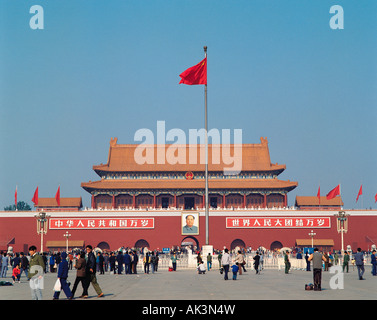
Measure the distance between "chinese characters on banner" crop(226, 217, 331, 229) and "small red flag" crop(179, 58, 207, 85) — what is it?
31.0 meters

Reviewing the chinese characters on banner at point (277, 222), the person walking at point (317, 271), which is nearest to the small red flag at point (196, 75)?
the person walking at point (317, 271)

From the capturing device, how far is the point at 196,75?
105ft

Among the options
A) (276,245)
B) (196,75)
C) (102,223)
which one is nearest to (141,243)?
(102,223)

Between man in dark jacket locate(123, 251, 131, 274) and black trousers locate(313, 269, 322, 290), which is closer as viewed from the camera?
black trousers locate(313, 269, 322, 290)

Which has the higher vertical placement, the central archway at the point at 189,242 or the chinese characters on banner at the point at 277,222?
the chinese characters on banner at the point at 277,222

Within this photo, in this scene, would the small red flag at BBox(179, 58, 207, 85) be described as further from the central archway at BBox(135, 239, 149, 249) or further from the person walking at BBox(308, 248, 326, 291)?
the central archway at BBox(135, 239, 149, 249)

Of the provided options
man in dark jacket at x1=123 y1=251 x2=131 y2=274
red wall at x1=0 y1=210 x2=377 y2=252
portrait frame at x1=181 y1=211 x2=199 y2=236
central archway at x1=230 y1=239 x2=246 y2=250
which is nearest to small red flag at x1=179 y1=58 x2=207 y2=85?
man in dark jacket at x1=123 y1=251 x2=131 y2=274

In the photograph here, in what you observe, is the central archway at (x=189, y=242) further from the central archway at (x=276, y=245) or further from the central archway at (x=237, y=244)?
the central archway at (x=276, y=245)

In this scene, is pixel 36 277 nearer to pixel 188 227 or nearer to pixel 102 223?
pixel 188 227

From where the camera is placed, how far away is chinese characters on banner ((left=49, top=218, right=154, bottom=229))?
6122cm

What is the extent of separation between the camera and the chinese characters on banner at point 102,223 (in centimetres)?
6122

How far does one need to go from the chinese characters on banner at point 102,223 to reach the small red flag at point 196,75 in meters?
31.0
